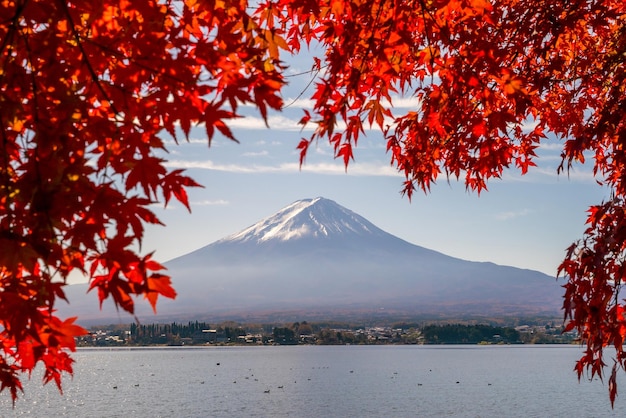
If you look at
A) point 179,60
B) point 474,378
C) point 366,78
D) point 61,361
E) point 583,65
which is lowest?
point 474,378

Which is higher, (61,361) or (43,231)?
(43,231)

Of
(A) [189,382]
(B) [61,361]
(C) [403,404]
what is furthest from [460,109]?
(A) [189,382]

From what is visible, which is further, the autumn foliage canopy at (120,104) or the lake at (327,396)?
the lake at (327,396)

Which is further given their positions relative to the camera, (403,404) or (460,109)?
(403,404)

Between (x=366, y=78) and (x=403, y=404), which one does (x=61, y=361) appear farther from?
(x=403, y=404)

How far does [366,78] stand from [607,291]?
2.79 metres

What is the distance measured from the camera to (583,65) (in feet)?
26.6

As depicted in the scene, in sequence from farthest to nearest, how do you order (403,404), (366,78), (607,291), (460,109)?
1. (403,404)
2. (460,109)
3. (607,291)
4. (366,78)

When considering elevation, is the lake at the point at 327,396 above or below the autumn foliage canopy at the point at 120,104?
below

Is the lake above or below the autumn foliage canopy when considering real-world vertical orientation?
below

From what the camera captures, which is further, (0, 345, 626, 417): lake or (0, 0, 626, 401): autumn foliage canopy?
(0, 345, 626, 417): lake

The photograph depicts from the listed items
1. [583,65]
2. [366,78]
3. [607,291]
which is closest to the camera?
[366,78]

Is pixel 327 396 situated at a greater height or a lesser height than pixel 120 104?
lesser

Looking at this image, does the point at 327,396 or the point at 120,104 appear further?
the point at 327,396
